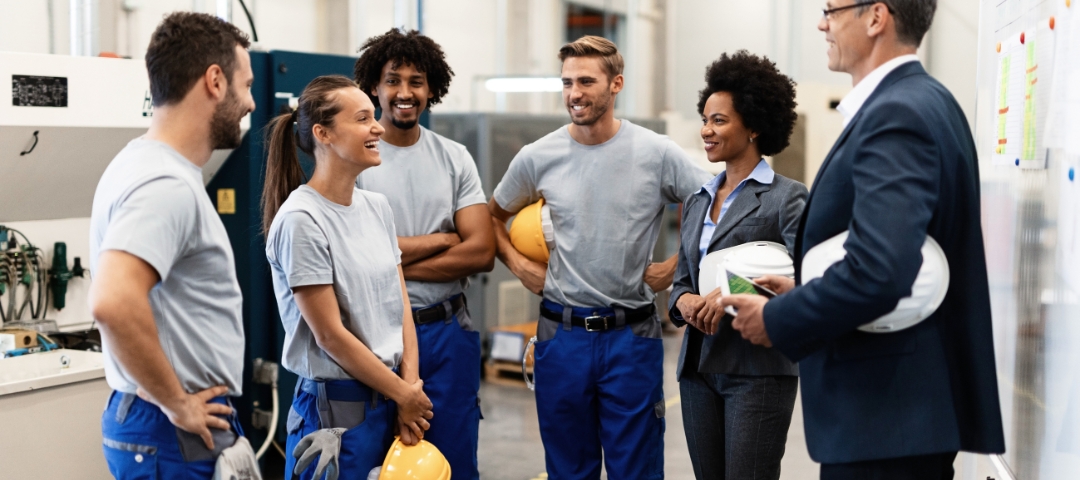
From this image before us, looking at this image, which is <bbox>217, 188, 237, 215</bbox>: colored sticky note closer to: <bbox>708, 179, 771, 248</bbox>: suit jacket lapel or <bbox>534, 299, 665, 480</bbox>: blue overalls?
<bbox>534, 299, 665, 480</bbox>: blue overalls

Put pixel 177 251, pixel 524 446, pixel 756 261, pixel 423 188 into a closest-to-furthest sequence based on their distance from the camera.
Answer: pixel 177 251
pixel 756 261
pixel 423 188
pixel 524 446

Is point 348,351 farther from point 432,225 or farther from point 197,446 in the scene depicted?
point 432,225

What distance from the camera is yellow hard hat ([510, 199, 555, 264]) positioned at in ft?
9.03

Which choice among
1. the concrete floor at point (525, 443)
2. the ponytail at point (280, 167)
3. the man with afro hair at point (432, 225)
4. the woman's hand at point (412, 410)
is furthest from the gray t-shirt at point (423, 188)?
the concrete floor at point (525, 443)

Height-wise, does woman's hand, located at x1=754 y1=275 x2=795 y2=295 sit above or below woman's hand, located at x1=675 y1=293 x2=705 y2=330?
above

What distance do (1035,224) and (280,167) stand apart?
5.92 ft

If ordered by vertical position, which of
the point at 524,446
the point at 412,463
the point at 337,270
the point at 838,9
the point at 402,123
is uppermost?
the point at 838,9

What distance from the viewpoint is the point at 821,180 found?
1.58 metres

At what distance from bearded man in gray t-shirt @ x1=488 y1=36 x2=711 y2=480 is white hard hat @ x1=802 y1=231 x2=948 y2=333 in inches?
45.9

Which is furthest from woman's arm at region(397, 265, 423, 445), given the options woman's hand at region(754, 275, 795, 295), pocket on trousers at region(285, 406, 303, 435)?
woman's hand at region(754, 275, 795, 295)

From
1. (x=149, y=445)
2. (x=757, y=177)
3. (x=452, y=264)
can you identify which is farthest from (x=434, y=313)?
(x=149, y=445)

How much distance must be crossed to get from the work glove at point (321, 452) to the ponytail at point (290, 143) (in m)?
0.53

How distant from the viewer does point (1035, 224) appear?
1.95 metres

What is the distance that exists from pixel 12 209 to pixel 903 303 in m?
3.01
